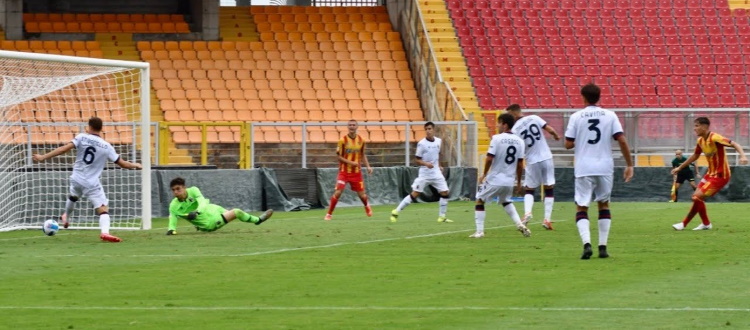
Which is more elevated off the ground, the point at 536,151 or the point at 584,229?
the point at 536,151

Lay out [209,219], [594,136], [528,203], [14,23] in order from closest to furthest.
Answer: [594,136], [209,219], [528,203], [14,23]

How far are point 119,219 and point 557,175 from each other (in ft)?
44.8

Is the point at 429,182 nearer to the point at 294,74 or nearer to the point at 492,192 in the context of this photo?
the point at 492,192

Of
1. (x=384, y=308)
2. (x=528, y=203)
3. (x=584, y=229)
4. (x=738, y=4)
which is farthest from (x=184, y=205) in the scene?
(x=738, y=4)

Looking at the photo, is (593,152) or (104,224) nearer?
(593,152)

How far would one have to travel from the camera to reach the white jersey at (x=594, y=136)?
610 inches

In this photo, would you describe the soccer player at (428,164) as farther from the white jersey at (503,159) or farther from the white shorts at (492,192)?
the white jersey at (503,159)

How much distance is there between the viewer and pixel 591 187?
51.4ft

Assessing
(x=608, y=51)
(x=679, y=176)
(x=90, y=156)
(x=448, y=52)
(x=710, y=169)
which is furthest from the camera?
(x=608, y=51)

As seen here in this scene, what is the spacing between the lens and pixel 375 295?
12109 millimetres

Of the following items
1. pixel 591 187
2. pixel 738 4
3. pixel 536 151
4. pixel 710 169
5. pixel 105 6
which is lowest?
pixel 591 187

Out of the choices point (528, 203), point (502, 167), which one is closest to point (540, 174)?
point (528, 203)

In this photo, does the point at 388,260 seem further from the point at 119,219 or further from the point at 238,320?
the point at 119,219

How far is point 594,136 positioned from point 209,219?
7.20 metres
